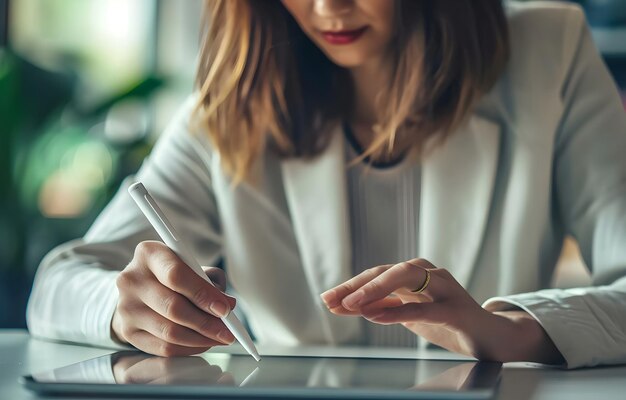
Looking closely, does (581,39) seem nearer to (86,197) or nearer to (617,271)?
(617,271)

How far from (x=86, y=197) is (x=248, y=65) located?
1.45m

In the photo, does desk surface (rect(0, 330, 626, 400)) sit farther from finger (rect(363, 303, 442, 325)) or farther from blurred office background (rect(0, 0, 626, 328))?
blurred office background (rect(0, 0, 626, 328))

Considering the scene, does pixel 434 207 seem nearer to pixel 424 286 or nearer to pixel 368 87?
pixel 368 87

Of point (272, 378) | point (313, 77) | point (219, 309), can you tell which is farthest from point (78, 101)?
point (272, 378)

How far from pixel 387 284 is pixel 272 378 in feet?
0.45

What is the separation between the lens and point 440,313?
0.76 metres

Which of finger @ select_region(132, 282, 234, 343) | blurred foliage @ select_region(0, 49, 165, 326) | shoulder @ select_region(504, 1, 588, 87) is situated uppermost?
shoulder @ select_region(504, 1, 588, 87)

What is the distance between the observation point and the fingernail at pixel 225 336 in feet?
2.50

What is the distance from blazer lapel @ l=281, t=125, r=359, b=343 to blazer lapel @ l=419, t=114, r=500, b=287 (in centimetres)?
11

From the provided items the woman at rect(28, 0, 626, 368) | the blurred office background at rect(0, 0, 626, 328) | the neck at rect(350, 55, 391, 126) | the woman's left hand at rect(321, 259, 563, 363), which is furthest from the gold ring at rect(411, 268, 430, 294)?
the blurred office background at rect(0, 0, 626, 328)

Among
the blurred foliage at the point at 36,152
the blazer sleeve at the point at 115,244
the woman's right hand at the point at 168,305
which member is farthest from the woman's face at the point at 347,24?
the blurred foliage at the point at 36,152

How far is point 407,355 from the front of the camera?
84cm


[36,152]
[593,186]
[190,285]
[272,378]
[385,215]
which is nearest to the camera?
[272,378]

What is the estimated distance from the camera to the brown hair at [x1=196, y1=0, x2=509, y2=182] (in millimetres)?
1123
